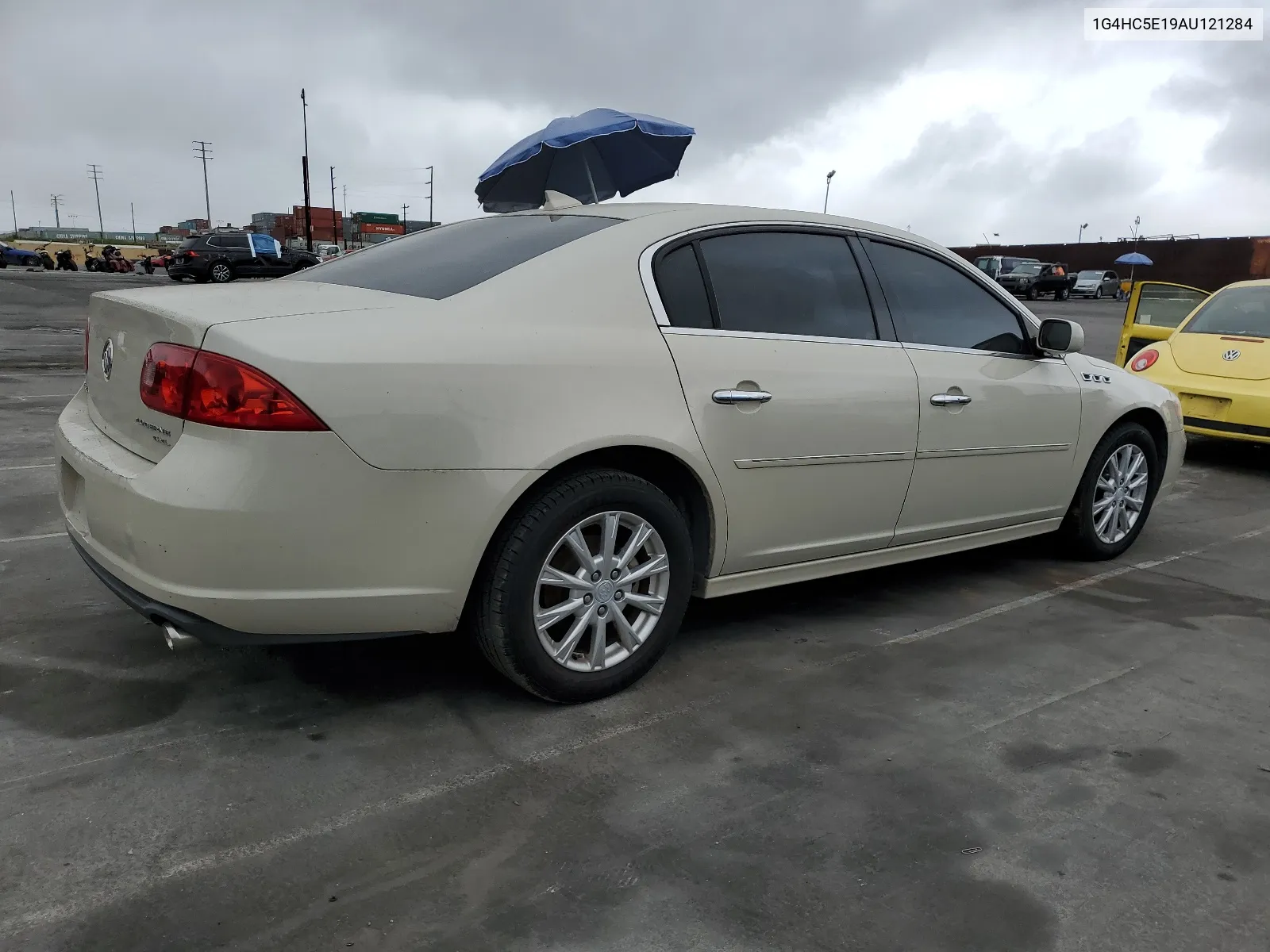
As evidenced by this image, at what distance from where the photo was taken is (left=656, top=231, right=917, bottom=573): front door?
3180mm

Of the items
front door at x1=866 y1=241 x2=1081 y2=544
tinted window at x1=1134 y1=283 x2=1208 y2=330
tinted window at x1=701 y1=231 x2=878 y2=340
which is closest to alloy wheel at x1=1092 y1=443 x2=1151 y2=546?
front door at x1=866 y1=241 x2=1081 y2=544

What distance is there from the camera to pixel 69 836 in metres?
2.27

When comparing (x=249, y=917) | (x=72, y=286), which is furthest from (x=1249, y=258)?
(x=249, y=917)

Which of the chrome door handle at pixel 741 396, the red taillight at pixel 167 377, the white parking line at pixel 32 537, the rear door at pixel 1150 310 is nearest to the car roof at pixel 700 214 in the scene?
the chrome door handle at pixel 741 396

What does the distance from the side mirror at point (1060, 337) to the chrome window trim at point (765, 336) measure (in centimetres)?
92

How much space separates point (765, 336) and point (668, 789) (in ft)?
4.98

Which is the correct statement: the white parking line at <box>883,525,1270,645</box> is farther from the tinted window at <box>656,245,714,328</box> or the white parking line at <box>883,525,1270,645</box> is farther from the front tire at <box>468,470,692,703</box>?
the tinted window at <box>656,245,714,328</box>

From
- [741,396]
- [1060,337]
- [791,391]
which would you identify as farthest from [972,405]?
[741,396]

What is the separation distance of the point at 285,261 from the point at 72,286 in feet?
25.1

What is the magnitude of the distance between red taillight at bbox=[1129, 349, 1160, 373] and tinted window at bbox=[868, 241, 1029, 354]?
173 inches

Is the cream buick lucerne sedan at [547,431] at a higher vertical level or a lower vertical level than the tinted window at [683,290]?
lower

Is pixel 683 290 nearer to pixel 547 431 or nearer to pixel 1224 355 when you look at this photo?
pixel 547 431

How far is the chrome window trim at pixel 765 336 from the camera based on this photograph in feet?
10.3

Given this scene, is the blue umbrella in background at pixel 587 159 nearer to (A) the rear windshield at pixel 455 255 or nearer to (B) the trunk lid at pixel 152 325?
(A) the rear windshield at pixel 455 255
